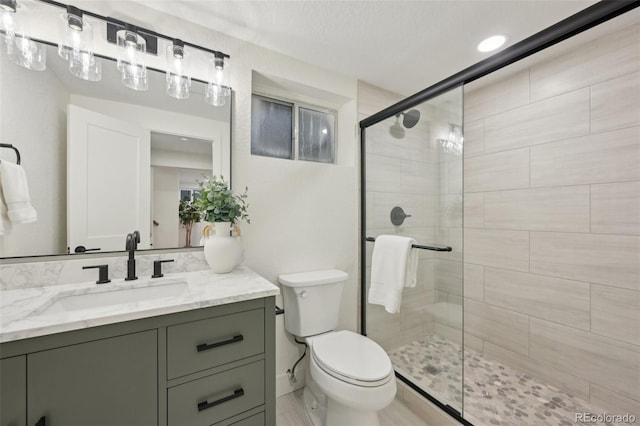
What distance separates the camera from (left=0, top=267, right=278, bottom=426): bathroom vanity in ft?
2.52

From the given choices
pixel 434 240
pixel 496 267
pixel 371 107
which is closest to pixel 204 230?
pixel 434 240

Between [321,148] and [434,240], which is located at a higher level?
[321,148]

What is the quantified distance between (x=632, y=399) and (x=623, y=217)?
3.26 ft

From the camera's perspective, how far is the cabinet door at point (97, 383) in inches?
30.5

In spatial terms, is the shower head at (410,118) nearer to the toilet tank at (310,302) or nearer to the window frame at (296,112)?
the window frame at (296,112)

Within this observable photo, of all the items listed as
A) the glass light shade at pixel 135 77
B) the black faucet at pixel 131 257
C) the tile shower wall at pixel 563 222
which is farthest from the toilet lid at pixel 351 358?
the glass light shade at pixel 135 77

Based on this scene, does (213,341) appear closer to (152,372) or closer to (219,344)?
(219,344)

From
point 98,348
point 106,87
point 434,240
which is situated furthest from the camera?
point 434,240

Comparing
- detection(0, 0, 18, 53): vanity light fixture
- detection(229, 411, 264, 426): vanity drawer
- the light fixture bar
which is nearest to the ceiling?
the light fixture bar

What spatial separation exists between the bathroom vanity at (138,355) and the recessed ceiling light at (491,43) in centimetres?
195

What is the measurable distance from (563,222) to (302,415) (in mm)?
2071

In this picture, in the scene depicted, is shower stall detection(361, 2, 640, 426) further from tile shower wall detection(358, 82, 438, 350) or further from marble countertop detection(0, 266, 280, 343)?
marble countertop detection(0, 266, 280, 343)

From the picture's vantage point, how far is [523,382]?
1810 mm

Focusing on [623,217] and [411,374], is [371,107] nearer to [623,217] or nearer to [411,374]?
[623,217]
